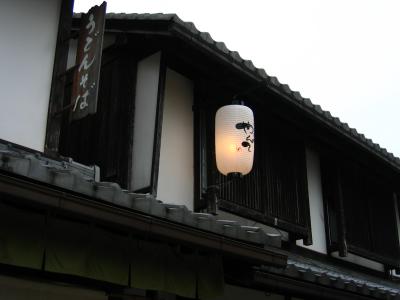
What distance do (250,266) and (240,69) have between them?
3.22 meters

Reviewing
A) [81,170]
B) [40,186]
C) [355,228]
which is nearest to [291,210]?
[355,228]

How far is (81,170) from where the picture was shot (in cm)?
755

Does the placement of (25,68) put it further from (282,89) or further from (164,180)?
(282,89)

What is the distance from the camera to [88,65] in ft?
23.8

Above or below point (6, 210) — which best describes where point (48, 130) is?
above

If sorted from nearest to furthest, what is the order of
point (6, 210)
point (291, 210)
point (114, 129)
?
point (6, 210)
point (114, 129)
point (291, 210)

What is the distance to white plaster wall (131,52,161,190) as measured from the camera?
27.3ft

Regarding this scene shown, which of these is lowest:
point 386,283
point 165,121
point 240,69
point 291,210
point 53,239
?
point 53,239

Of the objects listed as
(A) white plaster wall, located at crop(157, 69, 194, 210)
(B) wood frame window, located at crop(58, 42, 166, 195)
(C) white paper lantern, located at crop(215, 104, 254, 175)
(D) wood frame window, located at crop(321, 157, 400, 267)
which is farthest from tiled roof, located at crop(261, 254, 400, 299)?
(B) wood frame window, located at crop(58, 42, 166, 195)

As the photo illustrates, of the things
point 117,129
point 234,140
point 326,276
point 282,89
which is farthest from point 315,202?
point 117,129

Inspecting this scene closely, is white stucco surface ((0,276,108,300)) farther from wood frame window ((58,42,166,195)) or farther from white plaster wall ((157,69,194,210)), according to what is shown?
white plaster wall ((157,69,194,210))

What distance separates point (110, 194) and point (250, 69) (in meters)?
4.57

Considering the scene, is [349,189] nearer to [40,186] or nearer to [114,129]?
[114,129]

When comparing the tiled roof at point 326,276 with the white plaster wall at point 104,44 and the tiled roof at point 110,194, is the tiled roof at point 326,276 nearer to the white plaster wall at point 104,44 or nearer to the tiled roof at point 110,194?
the tiled roof at point 110,194
